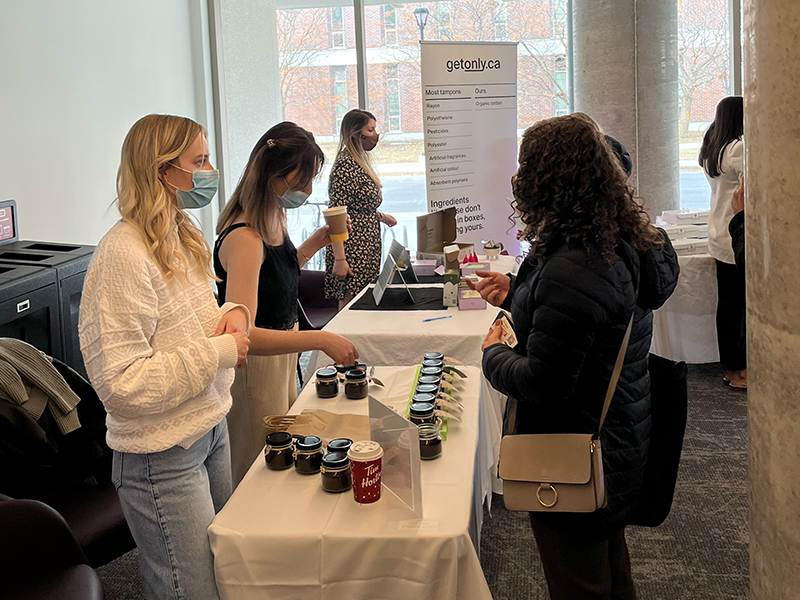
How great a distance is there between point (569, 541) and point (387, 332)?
1516mm

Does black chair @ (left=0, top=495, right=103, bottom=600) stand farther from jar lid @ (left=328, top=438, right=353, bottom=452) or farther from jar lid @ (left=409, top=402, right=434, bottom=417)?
jar lid @ (left=409, top=402, right=434, bottom=417)

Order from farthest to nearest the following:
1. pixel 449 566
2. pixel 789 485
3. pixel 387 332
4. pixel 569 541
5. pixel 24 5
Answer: pixel 24 5
pixel 387 332
pixel 569 541
pixel 449 566
pixel 789 485

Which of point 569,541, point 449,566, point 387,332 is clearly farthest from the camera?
point 387,332

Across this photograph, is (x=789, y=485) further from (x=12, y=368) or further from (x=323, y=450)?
(x=12, y=368)

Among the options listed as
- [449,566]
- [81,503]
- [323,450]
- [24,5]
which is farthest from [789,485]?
[24,5]

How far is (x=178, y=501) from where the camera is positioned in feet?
5.24

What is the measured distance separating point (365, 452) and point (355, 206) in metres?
3.06

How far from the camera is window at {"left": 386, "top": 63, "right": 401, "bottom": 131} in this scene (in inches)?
260

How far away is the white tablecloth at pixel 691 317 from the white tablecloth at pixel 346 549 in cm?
337

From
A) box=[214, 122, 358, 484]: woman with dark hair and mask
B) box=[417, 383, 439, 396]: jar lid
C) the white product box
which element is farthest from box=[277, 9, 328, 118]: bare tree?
box=[417, 383, 439, 396]: jar lid

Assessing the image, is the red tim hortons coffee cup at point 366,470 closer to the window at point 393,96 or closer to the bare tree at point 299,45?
the window at point 393,96

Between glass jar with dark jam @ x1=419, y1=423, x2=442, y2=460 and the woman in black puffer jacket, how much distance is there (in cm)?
20

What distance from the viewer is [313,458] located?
5.94ft

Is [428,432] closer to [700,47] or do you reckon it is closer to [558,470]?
[558,470]
